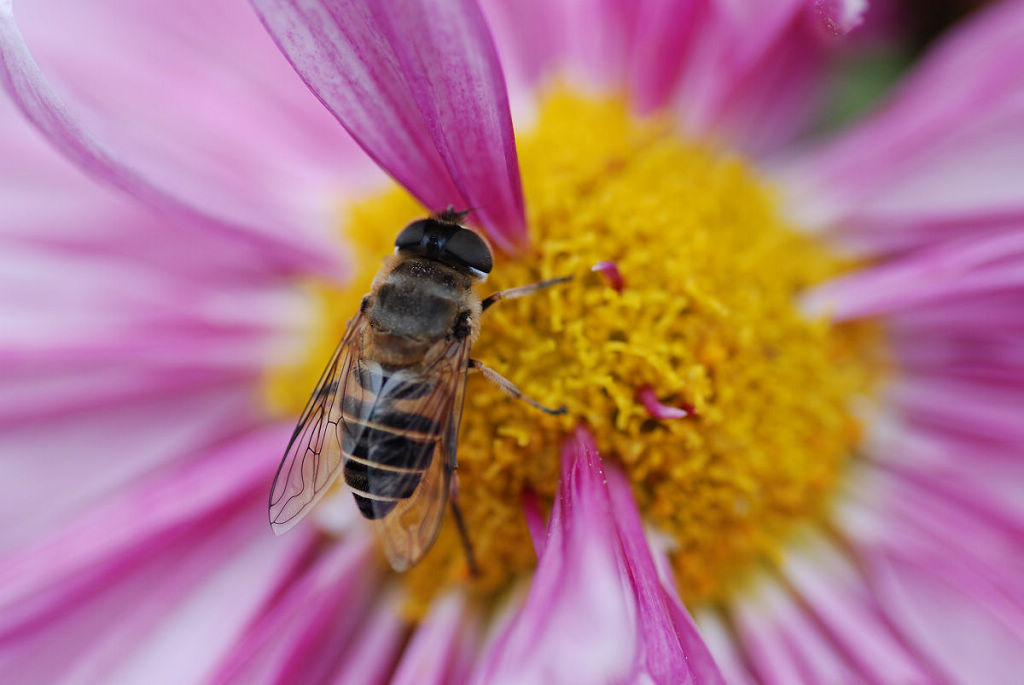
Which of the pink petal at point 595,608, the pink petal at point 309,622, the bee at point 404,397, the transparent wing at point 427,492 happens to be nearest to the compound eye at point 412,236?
the bee at point 404,397

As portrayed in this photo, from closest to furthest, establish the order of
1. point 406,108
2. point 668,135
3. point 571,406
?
point 406,108
point 571,406
point 668,135

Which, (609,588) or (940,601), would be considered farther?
(940,601)

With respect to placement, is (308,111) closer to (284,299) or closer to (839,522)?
(284,299)

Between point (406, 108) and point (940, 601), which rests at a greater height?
point (406, 108)

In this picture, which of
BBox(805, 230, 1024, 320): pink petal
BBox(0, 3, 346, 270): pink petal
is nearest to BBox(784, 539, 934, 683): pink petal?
BBox(805, 230, 1024, 320): pink petal

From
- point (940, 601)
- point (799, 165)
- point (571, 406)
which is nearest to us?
point (571, 406)

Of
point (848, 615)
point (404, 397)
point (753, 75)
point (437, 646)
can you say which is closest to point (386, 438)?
point (404, 397)

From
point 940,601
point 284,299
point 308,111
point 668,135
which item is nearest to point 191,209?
point 284,299
